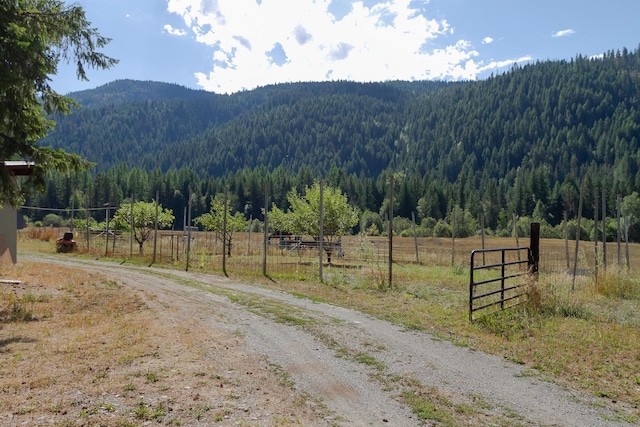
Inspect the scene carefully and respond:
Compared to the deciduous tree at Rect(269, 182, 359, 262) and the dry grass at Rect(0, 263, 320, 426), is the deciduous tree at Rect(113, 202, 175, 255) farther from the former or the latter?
the dry grass at Rect(0, 263, 320, 426)

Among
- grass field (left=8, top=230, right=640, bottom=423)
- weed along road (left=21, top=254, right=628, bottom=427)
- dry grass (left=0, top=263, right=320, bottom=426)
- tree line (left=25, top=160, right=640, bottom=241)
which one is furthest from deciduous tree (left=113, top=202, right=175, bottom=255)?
tree line (left=25, top=160, right=640, bottom=241)

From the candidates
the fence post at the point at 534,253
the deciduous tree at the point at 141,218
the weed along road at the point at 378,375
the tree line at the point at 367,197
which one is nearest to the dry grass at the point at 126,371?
the weed along road at the point at 378,375

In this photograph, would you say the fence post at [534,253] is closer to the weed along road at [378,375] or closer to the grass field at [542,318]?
the grass field at [542,318]

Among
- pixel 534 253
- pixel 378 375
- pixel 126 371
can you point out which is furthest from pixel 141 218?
pixel 378 375

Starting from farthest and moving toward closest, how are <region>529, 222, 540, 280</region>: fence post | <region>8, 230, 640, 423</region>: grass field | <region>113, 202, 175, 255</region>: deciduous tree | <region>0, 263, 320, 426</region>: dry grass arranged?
1. <region>113, 202, 175, 255</region>: deciduous tree
2. <region>529, 222, 540, 280</region>: fence post
3. <region>8, 230, 640, 423</region>: grass field
4. <region>0, 263, 320, 426</region>: dry grass

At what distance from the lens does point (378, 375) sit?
7156mm

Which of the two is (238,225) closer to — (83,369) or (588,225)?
(83,369)

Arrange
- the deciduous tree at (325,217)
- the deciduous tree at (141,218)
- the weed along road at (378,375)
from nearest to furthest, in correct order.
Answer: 1. the weed along road at (378,375)
2. the deciduous tree at (325,217)
3. the deciduous tree at (141,218)

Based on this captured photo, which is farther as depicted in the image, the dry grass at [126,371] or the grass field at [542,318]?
the grass field at [542,318]

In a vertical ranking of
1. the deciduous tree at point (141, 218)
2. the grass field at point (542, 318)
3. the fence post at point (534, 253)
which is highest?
the deciduous tree at point (141, 218)

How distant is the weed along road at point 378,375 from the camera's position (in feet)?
18.7

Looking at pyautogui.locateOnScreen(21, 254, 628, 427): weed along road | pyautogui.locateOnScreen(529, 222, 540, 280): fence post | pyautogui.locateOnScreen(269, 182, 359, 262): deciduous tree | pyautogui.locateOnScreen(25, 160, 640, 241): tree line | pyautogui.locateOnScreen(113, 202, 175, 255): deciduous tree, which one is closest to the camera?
pyautogui.locateOnScreen(21, 254, 628, 427): weed along road

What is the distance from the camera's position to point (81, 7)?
10938 mm

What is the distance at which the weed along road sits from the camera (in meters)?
5.69
